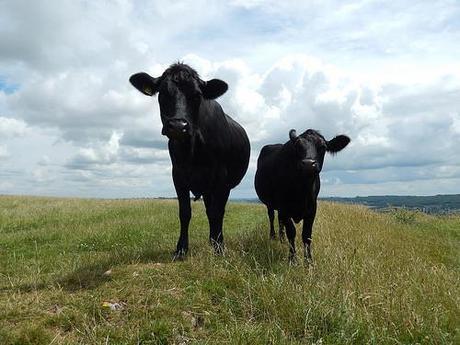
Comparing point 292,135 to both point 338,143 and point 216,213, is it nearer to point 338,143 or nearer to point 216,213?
point 338,143

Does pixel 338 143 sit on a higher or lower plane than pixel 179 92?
lower

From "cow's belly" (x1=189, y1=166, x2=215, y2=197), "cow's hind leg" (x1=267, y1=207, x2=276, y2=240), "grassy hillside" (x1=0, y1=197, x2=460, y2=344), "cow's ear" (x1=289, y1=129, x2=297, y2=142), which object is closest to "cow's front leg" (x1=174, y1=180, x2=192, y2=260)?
"cow's belly" (x1=189, y1=166, x2=215, y2=197)

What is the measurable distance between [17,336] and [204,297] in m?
2.12

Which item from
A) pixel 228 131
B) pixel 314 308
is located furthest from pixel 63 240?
pixel 314 308

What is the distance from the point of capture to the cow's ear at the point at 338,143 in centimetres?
922

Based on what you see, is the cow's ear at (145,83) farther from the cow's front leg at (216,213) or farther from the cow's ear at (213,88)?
the cow's front leg at (216,213)

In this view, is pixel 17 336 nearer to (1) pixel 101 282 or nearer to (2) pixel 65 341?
(2) pixel 65 341

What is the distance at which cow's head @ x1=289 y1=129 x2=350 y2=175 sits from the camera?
8.07m

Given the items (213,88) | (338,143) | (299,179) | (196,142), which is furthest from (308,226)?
(213,88)

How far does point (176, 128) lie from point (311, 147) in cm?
282

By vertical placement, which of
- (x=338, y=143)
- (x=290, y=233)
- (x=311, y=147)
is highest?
(x=338, y=143)

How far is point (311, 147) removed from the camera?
8.52 metres

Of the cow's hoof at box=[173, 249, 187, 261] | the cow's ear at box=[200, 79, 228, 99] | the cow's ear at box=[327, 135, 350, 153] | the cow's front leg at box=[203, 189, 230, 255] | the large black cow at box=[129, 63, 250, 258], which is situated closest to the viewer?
the large black cow at box=[129, 63, 250, 258]

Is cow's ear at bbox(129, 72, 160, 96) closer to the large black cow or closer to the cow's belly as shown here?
the large black cow
